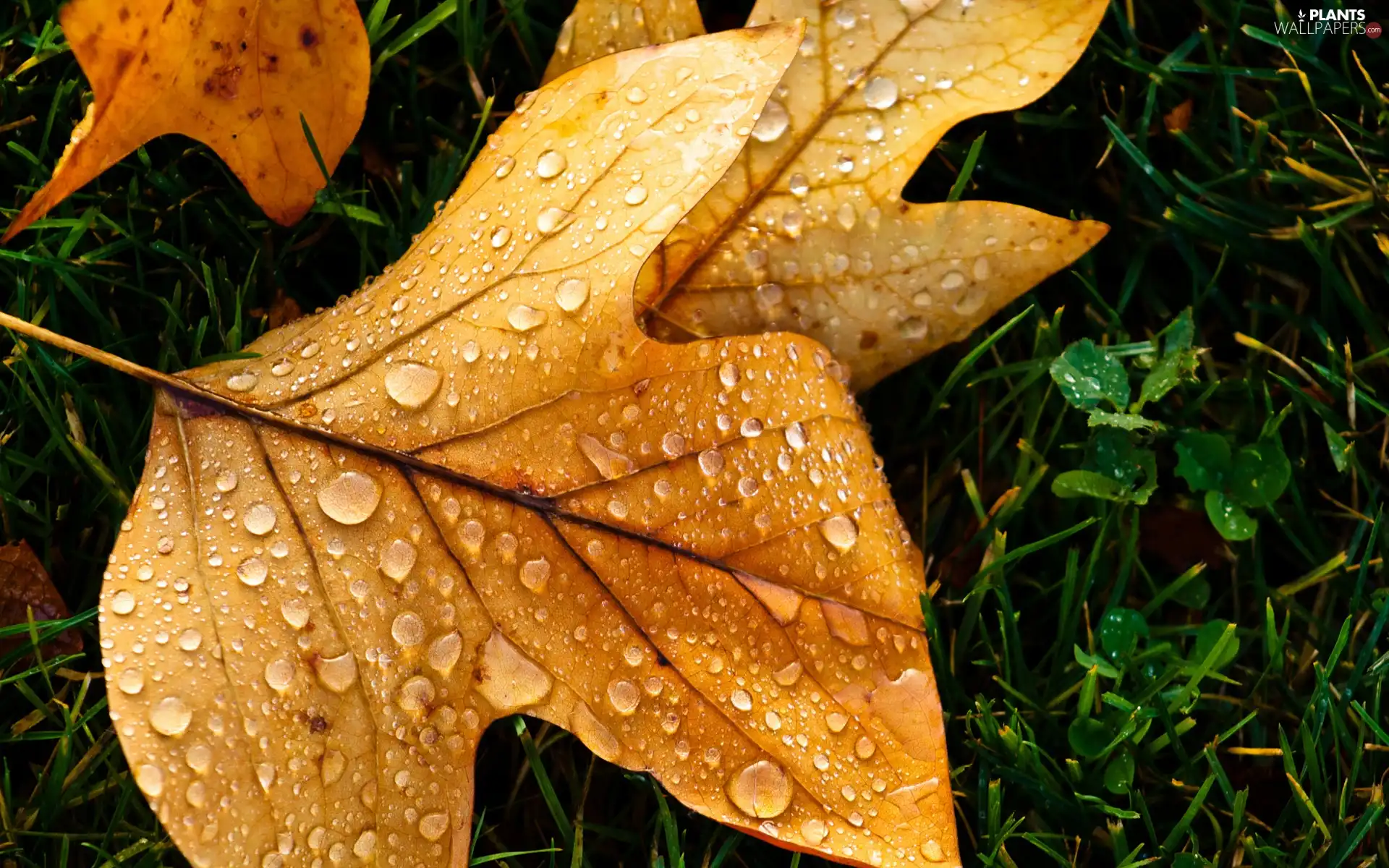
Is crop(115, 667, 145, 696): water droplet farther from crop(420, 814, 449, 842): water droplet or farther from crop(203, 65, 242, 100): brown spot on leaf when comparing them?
crop(203, 65, 242, 100): brown spot on leaf

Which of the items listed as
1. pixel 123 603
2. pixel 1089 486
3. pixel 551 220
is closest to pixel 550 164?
pixel 551 220

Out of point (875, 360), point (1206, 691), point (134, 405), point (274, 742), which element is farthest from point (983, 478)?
point (134, 405)

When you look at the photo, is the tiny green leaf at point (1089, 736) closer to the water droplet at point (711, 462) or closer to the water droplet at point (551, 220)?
the water droplet at point (711, 462)

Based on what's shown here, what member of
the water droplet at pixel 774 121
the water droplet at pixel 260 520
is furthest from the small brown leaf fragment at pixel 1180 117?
the water droplet at pixel 260 520

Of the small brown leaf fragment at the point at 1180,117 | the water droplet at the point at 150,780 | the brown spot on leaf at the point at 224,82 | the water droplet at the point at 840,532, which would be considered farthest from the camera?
the small brown leaf fragment at the point at 1180,117

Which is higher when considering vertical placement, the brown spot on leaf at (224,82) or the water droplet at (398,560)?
the brown spot on leaf at (224,82)

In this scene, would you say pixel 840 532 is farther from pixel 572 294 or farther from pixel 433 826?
pixel 433 826
